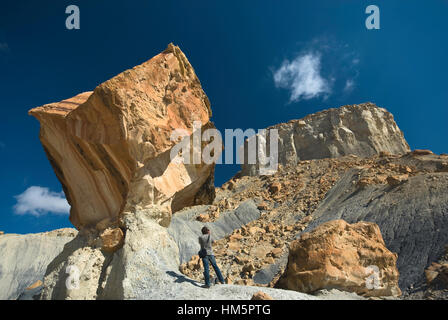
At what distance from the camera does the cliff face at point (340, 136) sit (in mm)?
44344

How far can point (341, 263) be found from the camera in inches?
311

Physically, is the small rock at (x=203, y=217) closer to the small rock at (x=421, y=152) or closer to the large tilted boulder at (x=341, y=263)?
the large tilted boulder at (x=341, y=263)

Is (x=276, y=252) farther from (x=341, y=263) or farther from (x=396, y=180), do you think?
(x=341, y=263)

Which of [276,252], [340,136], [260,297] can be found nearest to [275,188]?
[276,252]

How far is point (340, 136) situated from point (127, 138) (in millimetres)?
43198

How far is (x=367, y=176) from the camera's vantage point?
22609mm

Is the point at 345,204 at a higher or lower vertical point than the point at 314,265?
higher

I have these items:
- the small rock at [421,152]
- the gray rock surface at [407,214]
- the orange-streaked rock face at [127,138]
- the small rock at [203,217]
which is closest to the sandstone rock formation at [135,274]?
the orange-streaked rock face at [127,138]

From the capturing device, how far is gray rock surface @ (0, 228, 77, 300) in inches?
1080

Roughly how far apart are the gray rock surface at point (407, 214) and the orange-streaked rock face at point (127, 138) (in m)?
8.76

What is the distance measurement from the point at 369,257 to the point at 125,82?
8067mm
